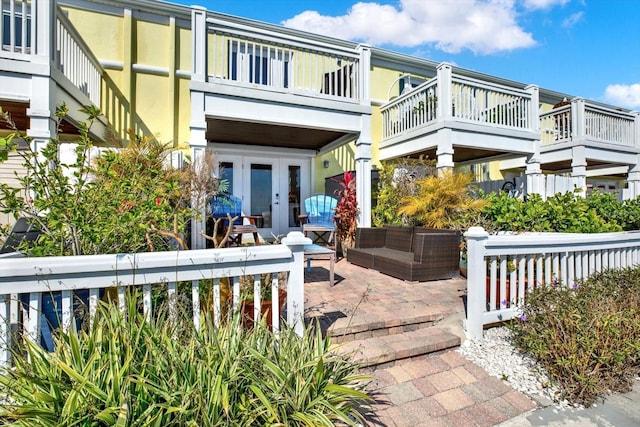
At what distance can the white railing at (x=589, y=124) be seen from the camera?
360 inches

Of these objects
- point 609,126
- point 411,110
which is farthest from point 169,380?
point 609,126

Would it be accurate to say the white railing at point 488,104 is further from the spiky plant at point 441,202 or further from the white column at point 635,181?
the white column at point 635,181

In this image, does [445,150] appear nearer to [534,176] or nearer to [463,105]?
[463,105]

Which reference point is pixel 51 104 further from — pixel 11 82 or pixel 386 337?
pixel 386 337

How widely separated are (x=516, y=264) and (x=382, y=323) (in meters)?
1.60

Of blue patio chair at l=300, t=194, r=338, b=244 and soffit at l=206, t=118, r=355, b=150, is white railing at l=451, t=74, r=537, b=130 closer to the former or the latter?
soffit at l=206, t=118, r=355, b=150

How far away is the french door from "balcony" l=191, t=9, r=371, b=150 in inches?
47.4

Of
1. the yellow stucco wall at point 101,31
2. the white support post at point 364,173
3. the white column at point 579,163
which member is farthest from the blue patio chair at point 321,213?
the white column at point 579,163

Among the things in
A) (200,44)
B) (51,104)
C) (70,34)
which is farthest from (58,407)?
(70,34)

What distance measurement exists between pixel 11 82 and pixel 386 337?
5.58 metres

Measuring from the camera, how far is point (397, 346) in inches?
111

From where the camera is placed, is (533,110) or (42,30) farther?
(533,110)

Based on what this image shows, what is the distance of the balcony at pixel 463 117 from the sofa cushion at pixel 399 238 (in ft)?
7.84

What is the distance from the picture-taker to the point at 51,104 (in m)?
4.37
